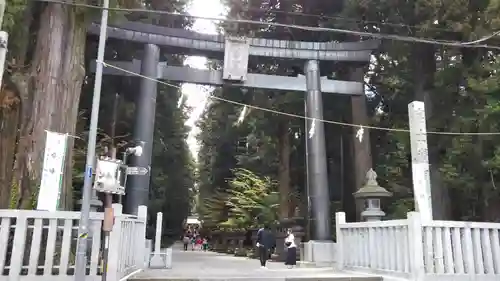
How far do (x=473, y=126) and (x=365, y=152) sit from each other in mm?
4277

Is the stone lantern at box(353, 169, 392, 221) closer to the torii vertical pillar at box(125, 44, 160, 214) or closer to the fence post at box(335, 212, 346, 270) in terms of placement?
the fence post at box(335, 212, 346, 270)

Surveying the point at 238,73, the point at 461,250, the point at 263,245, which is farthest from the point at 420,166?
the point at 238,73

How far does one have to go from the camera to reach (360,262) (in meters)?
10.2

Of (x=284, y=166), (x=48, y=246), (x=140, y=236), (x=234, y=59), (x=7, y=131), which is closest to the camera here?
(x=48, y=246)

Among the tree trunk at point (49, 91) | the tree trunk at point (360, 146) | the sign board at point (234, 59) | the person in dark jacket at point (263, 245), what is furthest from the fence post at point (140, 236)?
the tree trunk at point (360, 146)

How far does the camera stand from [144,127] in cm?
1409

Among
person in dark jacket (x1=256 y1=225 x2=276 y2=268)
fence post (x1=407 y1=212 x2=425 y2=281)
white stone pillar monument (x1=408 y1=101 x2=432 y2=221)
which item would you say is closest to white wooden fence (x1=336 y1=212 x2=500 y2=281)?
fence post (x1=407 y1=212 x2=425 y2=281)

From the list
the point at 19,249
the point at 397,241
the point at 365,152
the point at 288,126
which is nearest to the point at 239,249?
the point at 288,126

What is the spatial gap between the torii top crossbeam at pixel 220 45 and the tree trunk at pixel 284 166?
187 inches

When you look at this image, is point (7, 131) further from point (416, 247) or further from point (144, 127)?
point (416, 247)

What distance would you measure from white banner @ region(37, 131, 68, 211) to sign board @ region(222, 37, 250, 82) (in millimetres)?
7549

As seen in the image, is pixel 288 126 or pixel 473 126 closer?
pixel 473 126

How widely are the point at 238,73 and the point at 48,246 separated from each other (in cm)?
945

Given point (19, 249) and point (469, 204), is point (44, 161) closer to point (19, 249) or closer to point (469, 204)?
point (19, 249)
